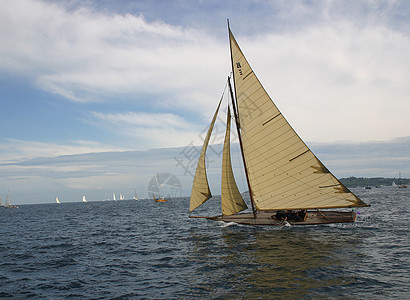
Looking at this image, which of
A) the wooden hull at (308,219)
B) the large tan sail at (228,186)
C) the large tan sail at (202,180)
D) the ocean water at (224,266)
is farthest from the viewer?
the large tan sail at (228,186)

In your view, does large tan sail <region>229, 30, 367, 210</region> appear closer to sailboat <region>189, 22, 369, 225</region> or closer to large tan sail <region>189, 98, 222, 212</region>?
sailboat <region>189, 22, 369, 225</region>

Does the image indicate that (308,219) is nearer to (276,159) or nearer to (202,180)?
(276,159)

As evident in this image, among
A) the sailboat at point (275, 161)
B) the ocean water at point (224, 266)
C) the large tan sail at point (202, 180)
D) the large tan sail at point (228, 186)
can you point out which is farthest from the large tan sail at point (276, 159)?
the large tan sail at point (202, 180)

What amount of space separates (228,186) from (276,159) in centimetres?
567

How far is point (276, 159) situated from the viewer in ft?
80.3

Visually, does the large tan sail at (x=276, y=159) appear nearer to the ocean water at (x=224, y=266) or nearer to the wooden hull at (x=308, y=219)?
the wooden hull at (x=308, y=219)

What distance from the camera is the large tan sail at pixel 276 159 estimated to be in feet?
79.4

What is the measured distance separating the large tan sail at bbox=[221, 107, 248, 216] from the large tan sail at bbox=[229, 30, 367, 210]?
2.27 meters

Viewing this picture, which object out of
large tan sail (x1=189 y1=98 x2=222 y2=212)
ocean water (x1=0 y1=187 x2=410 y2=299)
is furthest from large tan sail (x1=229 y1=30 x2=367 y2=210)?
large tan sail (x1=189 y1=98 x2=222 y2=212)

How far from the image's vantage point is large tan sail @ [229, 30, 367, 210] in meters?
24.2

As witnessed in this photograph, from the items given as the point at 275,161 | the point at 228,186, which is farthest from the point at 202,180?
the point at 275,161

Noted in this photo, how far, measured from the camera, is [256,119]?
973 inches

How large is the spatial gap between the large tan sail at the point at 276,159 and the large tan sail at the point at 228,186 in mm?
2268

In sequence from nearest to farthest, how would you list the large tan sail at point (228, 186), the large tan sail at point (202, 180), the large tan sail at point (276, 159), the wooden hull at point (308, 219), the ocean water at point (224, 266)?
the ocean water at point (224, 266) < the large tan sail at point (276, 159) < the wooden hull at point (308, 219) < the large tan sail at point (202, 180) < the large tan sail at point (228, 186)
